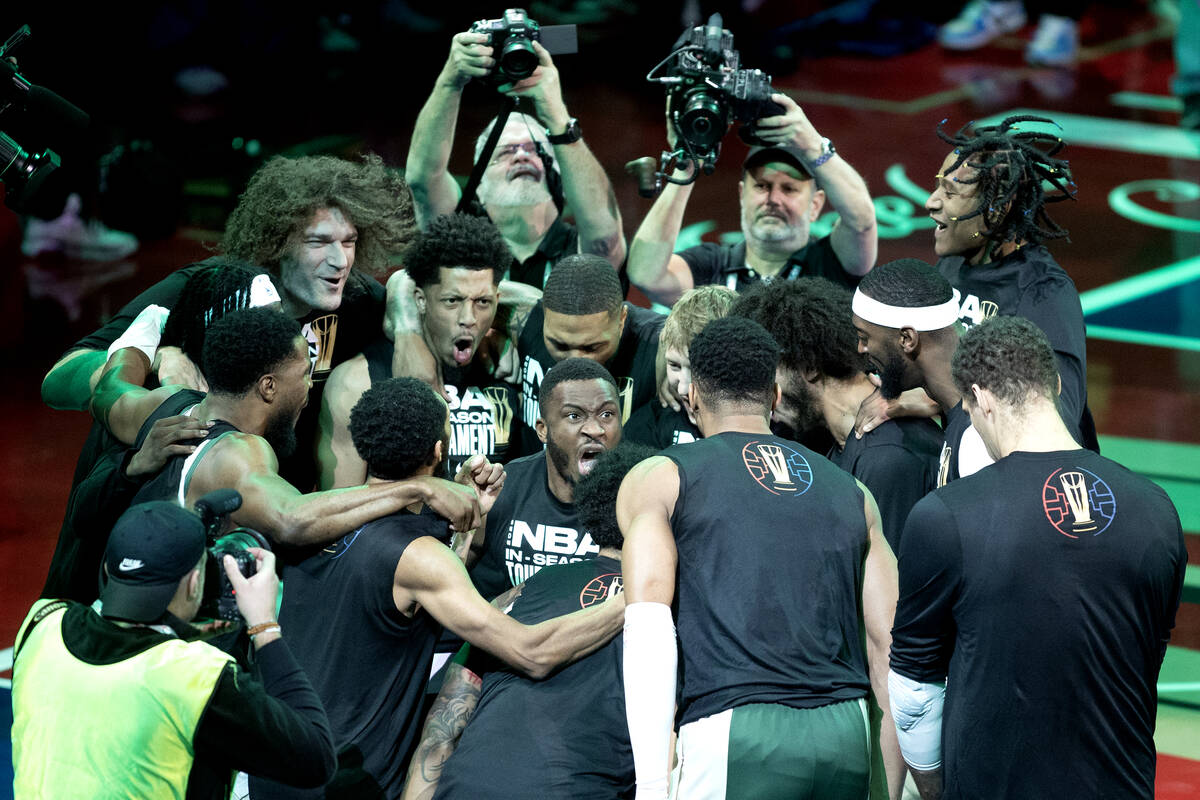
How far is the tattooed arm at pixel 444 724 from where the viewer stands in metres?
Answer: 3.97

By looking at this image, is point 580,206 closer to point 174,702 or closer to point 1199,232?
point 174,702

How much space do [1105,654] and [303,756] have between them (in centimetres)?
195

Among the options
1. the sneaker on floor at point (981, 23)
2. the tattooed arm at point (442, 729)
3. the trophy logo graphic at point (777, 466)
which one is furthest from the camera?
the sneaker on floor at point (981, 23)

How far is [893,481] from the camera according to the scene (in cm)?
455

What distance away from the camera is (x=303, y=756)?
3.22 m

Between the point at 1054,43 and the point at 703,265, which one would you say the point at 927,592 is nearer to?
the point at 703,265

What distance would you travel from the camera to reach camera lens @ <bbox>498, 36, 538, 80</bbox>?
5.73 m

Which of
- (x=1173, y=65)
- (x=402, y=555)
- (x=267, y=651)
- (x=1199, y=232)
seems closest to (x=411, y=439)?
(x=402, y=555)

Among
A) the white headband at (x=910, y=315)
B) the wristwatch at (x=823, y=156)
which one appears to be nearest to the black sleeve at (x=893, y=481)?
the white headband at (x=910, y=315)

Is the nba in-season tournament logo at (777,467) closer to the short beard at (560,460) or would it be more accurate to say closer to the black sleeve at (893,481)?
the black sleeve at (893,481)

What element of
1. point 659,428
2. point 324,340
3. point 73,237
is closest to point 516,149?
point 324,340

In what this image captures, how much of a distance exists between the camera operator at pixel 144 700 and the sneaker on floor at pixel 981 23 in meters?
14.2

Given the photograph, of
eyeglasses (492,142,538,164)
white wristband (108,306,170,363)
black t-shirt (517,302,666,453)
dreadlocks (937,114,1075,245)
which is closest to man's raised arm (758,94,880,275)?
dreadlocks (937,114,1075,245)

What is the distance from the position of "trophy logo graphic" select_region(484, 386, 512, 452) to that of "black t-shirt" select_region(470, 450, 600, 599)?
2.66 feet
